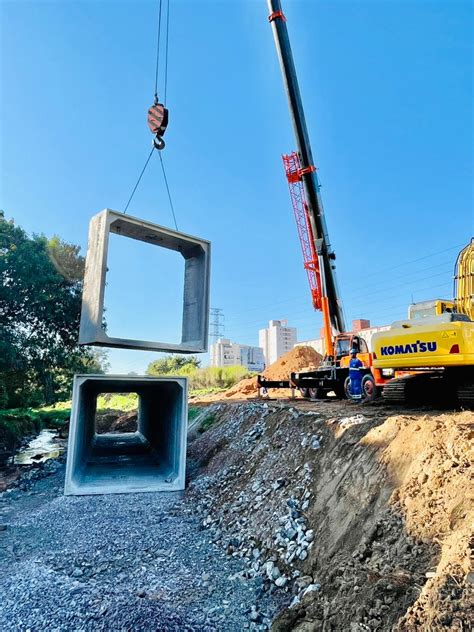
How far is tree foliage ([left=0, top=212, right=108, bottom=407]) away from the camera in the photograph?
16281 mm

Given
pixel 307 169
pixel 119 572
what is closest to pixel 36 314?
pixel 307 169

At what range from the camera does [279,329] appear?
3034 inches

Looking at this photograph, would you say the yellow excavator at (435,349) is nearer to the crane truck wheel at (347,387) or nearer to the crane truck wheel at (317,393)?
the crane truck wheel at (347,387)

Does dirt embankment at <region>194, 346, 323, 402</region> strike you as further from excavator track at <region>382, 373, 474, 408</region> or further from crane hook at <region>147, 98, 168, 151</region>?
crane hook at <region>147, 98, 168, 151</region>

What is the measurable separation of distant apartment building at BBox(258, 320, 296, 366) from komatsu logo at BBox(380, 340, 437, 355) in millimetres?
66971

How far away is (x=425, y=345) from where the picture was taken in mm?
7117

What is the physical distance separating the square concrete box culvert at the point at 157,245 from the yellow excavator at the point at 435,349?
3.92m

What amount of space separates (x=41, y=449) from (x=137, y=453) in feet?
18.0

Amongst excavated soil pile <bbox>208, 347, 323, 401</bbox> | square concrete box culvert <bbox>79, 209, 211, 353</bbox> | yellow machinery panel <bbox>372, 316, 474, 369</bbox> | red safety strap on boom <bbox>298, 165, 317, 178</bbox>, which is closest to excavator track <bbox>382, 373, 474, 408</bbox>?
yellow machinery panel <bbox>372, 316, 474, 369</bbox>

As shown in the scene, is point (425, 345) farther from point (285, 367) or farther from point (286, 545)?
point (285, 367)

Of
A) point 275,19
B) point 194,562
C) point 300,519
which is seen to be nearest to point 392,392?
point 300,519

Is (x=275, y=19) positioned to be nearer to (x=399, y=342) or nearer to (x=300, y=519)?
(x=399, y=342)

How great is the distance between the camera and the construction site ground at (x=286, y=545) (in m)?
3.16

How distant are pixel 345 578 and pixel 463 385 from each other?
15.7 ft
